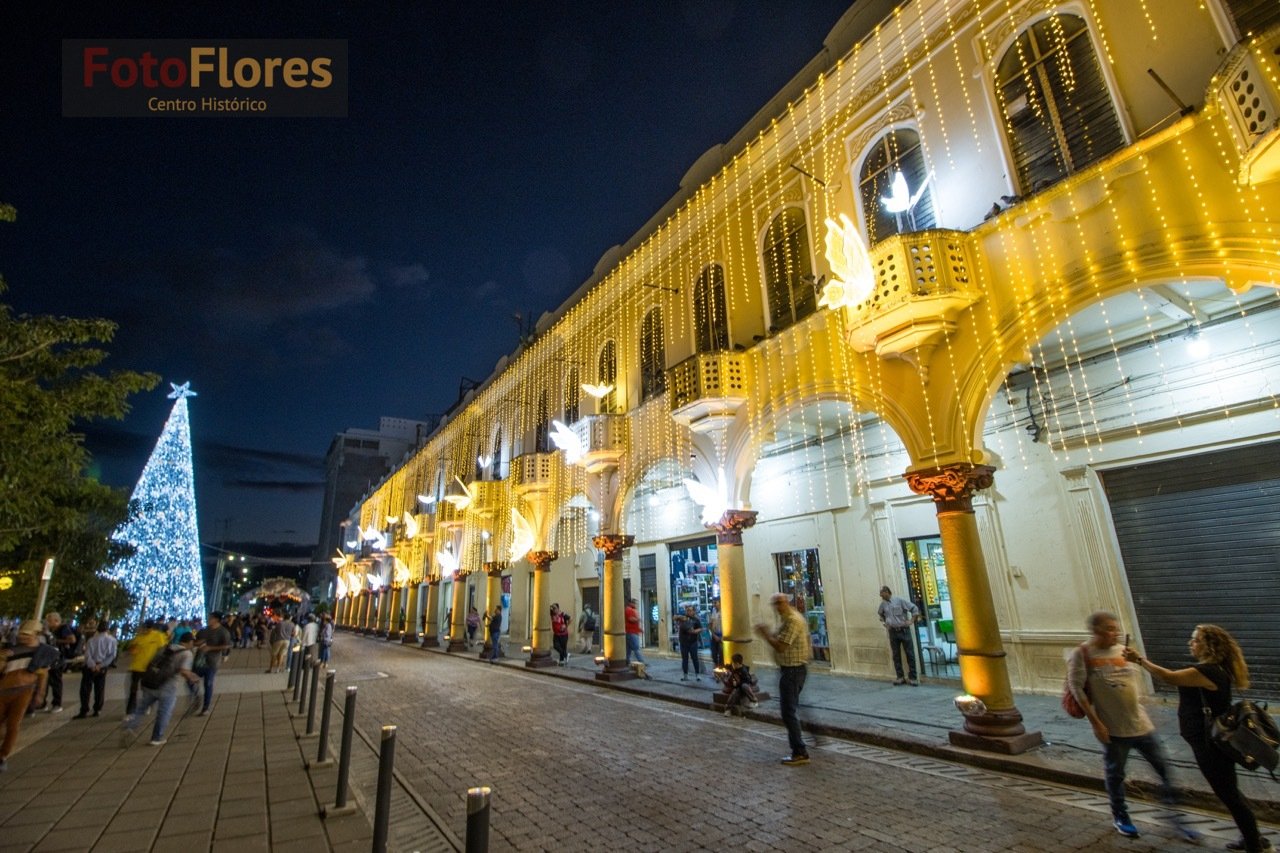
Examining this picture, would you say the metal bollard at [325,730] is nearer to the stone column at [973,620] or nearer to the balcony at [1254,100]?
the stone column at [973,620]

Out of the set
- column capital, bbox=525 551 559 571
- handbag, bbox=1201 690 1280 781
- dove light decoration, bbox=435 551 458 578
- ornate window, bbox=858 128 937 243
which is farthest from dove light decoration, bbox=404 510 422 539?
handbag, bbox=1201 690 1280 781

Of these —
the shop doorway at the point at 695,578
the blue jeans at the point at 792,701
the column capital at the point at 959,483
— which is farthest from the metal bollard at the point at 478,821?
the shop doorway at the point at 695,578

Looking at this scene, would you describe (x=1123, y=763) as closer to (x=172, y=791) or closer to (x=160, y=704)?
(x=172, y=791)

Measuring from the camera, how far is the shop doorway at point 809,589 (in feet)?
42.5

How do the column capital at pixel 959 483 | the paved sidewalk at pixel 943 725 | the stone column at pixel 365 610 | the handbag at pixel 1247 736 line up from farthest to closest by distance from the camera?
1. the stone column at pixel 365 610
2. the column capital at pixel 959 483
3. the paved sidewalk at pixel 943 725
4. the handbag at pixel 1247 736

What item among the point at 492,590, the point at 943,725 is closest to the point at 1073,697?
the point at 943,725

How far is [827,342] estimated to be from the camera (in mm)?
9469

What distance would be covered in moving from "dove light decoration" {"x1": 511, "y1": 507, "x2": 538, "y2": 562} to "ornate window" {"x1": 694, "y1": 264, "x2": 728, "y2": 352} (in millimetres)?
8044

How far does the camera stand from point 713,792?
5.53 m

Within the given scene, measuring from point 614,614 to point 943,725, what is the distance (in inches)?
293

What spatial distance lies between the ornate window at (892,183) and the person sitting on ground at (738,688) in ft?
23.8

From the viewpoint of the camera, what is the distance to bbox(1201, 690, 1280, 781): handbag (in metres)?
3.75

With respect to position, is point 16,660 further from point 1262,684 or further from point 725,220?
point 1262,684

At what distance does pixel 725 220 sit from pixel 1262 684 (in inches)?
440
